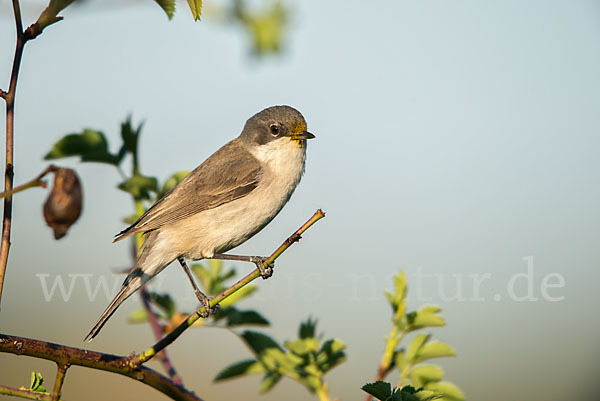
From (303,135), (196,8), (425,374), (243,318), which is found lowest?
(425,374)

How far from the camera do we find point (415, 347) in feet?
8.80

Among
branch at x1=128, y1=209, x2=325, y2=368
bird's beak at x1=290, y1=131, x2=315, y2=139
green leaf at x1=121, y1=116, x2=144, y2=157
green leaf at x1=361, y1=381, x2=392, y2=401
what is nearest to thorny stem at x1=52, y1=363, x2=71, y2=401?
branch at x1=128, y1=209, x2=325, y2=368

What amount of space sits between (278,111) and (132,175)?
2.25m

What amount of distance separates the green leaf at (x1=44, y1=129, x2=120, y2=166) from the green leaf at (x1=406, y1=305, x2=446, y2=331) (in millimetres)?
1593

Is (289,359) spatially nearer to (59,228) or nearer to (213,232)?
(59,228)

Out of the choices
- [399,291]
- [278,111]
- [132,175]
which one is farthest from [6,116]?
[278,111]

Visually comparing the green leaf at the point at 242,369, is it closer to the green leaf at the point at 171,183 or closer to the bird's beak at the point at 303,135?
the green leaf at the point at 171,183

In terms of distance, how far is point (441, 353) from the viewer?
2697 millimetres

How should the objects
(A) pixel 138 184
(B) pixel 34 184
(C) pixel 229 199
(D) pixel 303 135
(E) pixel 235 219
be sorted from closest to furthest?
(B) pixel 34 184, (A) pixel 138 184, (E) pixel 235 219, (C) pixel 229 199, (D) pixel 303 135

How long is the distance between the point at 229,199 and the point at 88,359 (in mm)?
2813

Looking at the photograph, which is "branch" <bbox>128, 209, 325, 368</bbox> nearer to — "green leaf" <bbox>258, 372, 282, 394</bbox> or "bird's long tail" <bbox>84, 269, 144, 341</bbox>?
"green leaf" <bbox>258, 372, 282, 394</bbox>

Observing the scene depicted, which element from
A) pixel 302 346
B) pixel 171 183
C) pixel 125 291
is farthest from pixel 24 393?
pixel 125 291

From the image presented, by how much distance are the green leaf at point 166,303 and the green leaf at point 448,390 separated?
49.5 inches

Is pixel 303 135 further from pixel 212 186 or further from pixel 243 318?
pixel 243 318
